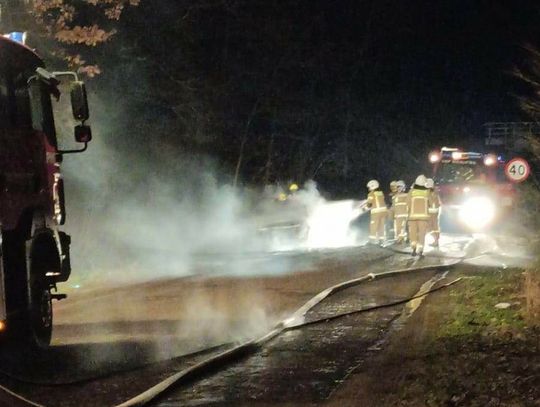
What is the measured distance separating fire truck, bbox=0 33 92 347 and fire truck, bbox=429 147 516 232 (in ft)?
51.8

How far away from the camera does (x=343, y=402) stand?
5.55 meters

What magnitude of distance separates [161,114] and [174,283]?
8623 millimetres

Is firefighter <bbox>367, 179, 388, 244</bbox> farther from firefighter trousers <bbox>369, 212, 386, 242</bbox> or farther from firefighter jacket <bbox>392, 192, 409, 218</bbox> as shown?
firefighter jacket <bbox>392, 192, 409, 218</bbox>

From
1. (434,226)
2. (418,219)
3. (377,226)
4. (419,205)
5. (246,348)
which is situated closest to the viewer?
(246,348)

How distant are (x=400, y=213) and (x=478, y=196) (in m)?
5.31

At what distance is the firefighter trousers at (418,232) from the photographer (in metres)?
15.3

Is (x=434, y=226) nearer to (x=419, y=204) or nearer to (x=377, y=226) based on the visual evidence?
(x=419, y=204)

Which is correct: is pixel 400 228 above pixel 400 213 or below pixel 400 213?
below

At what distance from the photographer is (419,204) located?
50.8ft

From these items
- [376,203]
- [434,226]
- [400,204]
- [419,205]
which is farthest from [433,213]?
[376,203]

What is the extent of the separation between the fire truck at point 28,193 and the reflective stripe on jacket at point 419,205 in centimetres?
881

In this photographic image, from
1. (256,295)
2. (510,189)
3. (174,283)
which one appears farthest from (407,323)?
(510,189)

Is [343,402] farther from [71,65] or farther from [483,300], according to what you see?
[71,65]

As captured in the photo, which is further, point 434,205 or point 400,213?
point 400,213
